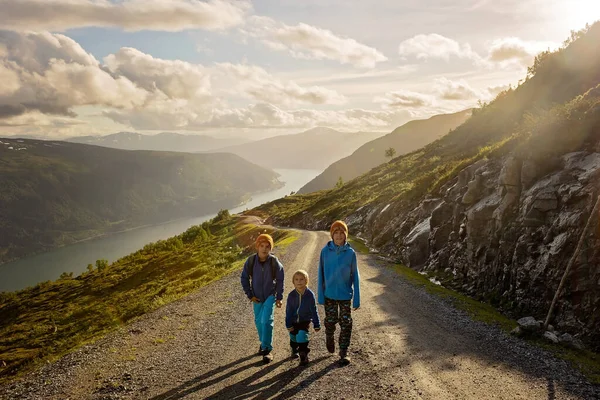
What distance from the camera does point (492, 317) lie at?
15672 mm

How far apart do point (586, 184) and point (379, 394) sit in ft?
46.1

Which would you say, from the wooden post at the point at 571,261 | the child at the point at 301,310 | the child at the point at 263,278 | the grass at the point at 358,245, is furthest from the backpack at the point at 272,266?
the grass at the point at 358,245

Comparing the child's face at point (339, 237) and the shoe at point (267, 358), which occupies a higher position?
the child's face at point (339, 237)

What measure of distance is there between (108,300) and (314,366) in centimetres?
4476

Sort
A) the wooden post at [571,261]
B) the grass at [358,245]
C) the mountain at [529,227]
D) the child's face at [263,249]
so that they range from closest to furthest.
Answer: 1. the child's face at [263,249]
2. the wooden post at [571,261]
3. the mountain at [529,227]
4. the grass at [358,245]

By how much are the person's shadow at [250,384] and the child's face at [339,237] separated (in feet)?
11.9

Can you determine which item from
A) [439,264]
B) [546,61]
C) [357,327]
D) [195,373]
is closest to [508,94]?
[546,61]

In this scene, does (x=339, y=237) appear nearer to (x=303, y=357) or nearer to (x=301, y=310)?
(x=301, y=310)

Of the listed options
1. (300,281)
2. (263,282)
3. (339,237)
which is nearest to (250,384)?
(263,282)

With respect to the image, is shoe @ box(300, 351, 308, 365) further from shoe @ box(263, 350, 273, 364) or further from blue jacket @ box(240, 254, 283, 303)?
blue jacket @ box(240, 254, 283, 303)

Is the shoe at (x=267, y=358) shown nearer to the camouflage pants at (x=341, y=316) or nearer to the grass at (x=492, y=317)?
the camouflage pants at (x=341, y=316)

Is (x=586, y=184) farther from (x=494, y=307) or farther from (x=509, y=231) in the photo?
(x=494, y=307)

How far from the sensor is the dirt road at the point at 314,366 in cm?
902

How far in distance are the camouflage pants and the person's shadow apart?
0.94 m
